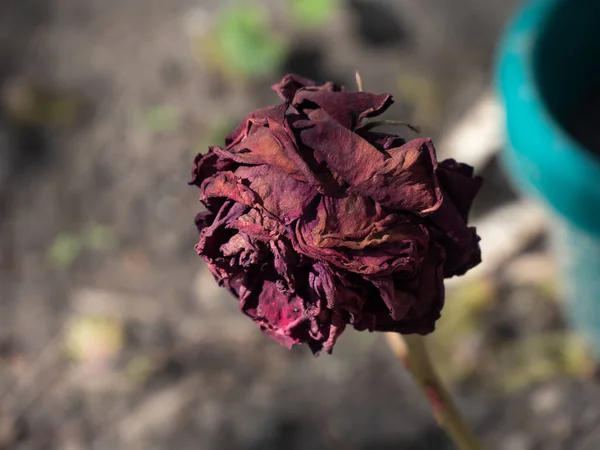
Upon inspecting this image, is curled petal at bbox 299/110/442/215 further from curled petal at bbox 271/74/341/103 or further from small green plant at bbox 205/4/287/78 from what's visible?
small green plant at bbox 205/4/287/78

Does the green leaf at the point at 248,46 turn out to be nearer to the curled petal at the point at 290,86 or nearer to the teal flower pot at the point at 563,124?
the teal flower pot at the point at 563,124

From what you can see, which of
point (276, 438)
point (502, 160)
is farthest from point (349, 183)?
point (502, 160)

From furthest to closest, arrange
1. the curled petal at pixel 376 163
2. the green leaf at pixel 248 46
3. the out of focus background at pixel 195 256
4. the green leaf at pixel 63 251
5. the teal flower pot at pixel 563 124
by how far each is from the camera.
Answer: the green leaf at pixel 248 46
the green leaf at pixel 63 251
the out of focus background at pixel 195 256
the teal flower pot at pixel 563 124
the curled petal at pixel 376 163

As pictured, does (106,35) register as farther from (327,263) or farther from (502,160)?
(327,263)

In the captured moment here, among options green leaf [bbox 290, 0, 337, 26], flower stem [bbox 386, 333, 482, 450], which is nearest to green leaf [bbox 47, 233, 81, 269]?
green leaf [bbox 290, 0, 337, 26]

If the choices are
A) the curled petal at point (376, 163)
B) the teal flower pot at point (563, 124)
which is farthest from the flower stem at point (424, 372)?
the teal flower pot at point (563, 124)

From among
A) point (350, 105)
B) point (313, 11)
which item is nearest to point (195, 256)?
point (313, 11)
